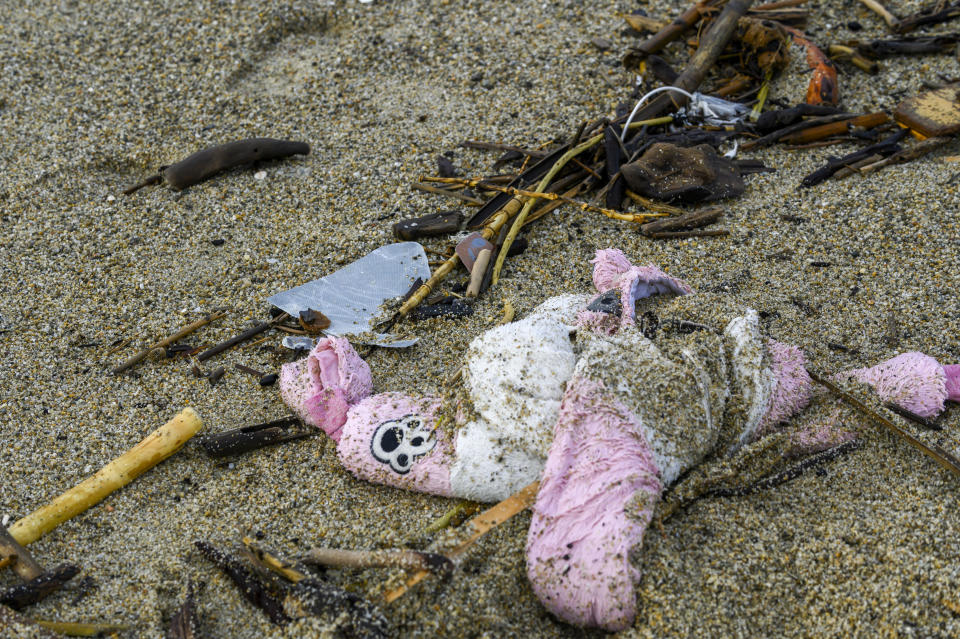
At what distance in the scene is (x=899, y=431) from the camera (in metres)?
2.39

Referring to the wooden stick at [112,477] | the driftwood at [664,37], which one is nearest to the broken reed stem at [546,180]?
the driftwood at [664,37]

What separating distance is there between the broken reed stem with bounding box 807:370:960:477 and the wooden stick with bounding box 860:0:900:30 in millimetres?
3361

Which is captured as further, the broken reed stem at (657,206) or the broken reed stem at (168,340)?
the broken reed stem at (657,206)

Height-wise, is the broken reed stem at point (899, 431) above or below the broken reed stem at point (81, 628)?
above

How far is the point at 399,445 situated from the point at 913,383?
170 centimetres

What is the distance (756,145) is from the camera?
13.6 feet

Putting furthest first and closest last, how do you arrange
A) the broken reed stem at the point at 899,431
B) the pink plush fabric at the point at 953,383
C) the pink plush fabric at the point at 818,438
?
the pink plush fabric at the point at 953,383 < the pink plush fabric at the point at 818,438 < the broken reed stem at the point at 899,431

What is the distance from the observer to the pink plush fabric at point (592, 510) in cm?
195

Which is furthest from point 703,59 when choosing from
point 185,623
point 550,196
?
point 185,623

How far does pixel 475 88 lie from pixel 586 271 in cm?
176

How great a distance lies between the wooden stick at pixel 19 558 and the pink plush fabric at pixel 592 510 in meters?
1.43

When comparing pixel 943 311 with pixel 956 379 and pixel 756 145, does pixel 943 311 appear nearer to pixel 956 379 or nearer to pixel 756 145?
pixel 956 379

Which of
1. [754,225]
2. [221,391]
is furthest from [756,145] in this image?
[221,391]

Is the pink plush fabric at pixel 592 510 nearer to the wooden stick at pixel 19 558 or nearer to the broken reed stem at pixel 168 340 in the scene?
the wooden stick at pixel 19 558
